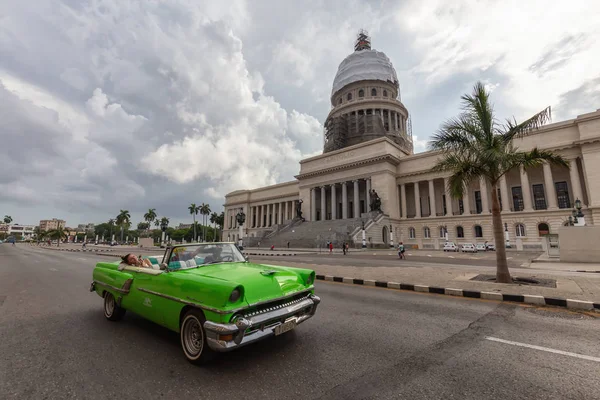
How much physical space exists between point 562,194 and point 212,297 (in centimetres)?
4738

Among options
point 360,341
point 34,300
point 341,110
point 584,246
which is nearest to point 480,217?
point 584,246

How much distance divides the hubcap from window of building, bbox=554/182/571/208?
4654 centimetres

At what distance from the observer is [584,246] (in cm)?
1507

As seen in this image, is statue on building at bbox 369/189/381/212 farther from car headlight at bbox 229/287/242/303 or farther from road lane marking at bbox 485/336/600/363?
car headlight at bbox 229/287/242/303

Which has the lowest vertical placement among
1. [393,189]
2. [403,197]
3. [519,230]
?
[519,230]

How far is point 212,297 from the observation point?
10.1 ft

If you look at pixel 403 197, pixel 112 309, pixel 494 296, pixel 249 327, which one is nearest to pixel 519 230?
pixel 403 197

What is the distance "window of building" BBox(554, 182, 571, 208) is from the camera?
34875mm

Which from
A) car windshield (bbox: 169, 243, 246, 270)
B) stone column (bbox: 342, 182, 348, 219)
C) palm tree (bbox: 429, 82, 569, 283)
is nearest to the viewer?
car windshield (bbox: 169, 243, 246, 270)

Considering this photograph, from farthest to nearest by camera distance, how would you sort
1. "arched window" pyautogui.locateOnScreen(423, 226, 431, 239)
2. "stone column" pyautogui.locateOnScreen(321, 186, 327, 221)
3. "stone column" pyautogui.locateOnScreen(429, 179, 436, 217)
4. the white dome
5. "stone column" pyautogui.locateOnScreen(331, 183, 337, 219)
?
the white dome, "stone column" pyautogui.locateOnScreen(321, 186, 327, 221), "stone column" pyautogui.locateOnScreen(331, 183, 337, 219), "stone column" pyautogui.locateOnScreen(429, 179, 436, 217), "arched window" pyautogui.locateOnScreen(423, 226, 431, 239)

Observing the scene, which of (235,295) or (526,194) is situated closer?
(235,295)

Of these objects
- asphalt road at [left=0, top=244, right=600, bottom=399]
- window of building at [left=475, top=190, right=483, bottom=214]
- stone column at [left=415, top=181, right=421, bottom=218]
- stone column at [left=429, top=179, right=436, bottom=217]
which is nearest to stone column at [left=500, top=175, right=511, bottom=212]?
window of building at [left=475, top=190, right=483, bottom=214]

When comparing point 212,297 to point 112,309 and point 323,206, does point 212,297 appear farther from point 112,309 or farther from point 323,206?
point 323,206

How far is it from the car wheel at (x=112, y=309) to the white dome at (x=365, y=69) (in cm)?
6646
